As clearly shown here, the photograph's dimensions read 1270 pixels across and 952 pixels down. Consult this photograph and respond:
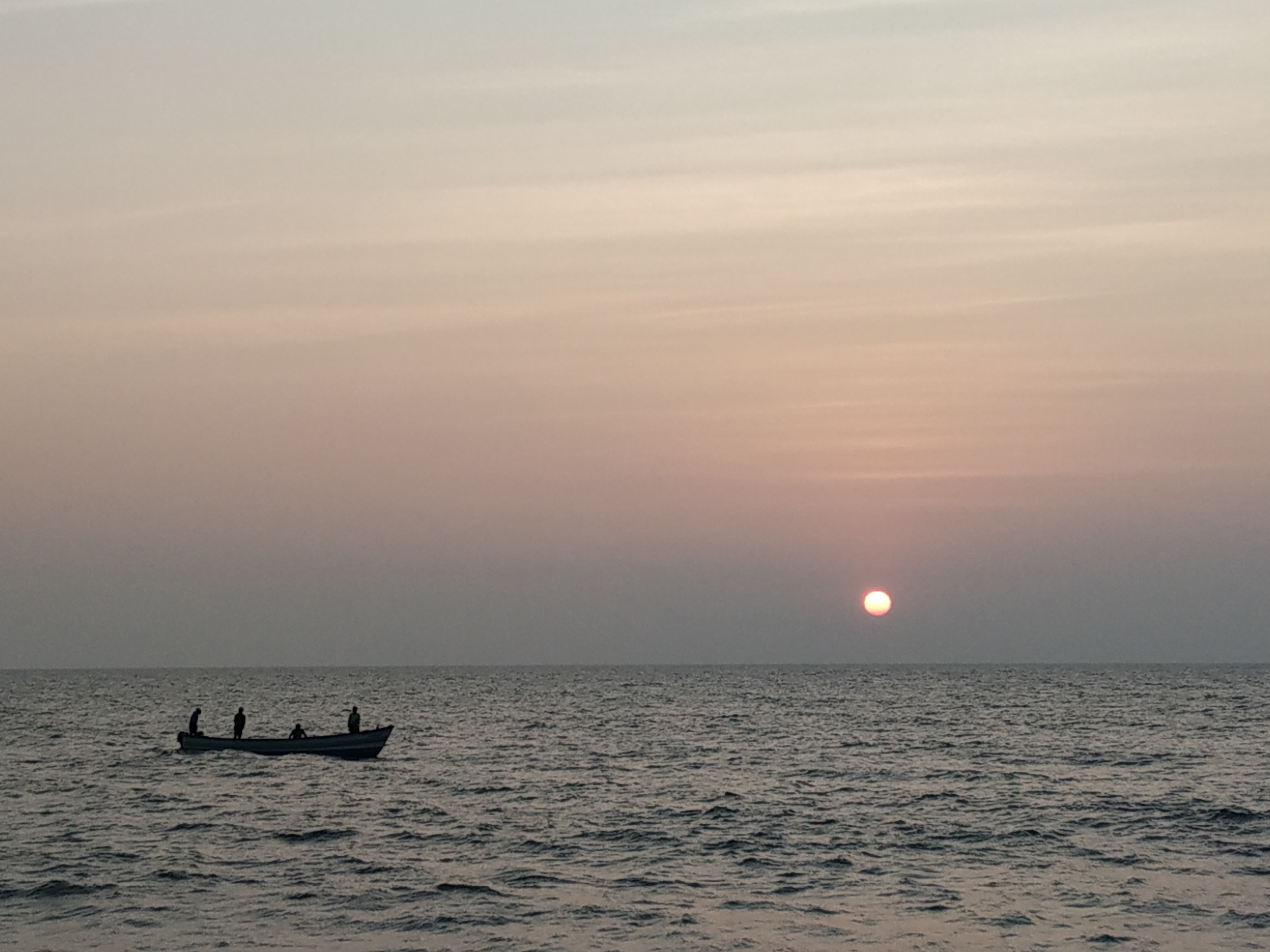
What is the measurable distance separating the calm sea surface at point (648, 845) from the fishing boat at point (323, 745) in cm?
93

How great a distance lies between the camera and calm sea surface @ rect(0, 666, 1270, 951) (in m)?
29.3

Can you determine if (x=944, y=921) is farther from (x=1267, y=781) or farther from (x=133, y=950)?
(x=1267, y=781)

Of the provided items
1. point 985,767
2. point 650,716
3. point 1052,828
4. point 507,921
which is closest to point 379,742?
point 985,767

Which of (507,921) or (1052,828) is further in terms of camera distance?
(1052,828)

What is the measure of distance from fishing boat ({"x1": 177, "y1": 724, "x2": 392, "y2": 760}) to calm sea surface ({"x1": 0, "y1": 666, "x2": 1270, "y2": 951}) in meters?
0.93

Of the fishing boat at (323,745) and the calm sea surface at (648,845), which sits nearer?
the calm sea surface at (648,845)

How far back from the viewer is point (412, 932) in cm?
2897

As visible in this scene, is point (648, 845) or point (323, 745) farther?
point (323, 745)

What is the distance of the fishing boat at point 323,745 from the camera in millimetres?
67000

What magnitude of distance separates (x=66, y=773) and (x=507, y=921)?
39329 millimetres

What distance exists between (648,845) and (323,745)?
103ft

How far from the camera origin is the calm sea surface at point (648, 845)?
96.3ft

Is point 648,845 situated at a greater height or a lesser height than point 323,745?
lesser

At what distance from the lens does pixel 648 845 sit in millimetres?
40062
